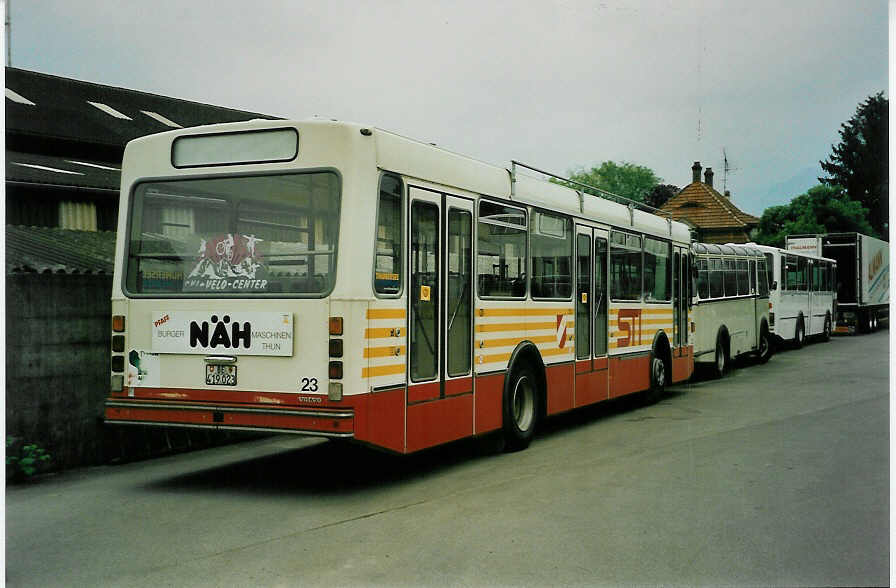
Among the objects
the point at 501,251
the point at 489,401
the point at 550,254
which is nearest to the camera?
the point at 489,401

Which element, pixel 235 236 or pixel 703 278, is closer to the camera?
pixel 235 236

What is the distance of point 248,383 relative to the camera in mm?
7805

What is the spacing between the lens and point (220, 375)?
7930mm

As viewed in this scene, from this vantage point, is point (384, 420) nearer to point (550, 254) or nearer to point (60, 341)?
point (60, 341)

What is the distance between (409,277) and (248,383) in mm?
1631

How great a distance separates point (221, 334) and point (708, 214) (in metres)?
11.2

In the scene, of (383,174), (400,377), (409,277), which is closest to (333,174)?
(383,174)

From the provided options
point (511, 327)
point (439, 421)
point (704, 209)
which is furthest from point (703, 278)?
point (439, 421)

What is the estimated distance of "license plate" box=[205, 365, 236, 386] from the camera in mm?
7875

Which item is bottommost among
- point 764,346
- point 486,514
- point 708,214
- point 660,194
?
point 486,514

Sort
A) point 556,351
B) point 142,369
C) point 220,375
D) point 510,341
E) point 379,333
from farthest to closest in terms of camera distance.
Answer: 1. point 556,351
2. point 510,341
3. point 142,369
4. point 220,375
5. point 379,333

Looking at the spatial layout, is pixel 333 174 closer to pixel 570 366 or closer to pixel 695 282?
pixel 570 366

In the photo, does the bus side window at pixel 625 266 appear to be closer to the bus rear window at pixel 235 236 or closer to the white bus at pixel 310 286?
the white bus at pixel 310 286

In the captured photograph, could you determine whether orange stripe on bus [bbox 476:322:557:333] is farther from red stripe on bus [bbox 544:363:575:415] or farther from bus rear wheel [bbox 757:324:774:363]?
bus rear wheel [bbox 757:324:774:363]
